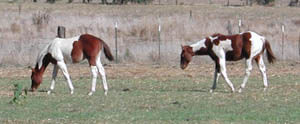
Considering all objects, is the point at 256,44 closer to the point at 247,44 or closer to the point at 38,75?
the point at 247,44

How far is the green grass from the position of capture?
46.2 ft

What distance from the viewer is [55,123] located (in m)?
13.4

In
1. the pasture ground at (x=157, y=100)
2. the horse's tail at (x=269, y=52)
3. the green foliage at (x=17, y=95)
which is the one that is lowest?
the pasture ground at (x=157, y=100)

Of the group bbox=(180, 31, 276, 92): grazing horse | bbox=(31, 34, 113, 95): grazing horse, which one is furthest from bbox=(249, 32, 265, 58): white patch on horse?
bbox=(31, 34, 113, 95): grazing horse

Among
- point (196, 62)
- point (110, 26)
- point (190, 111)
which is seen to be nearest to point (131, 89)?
point (190, 111)

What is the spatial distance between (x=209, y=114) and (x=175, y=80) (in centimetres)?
810

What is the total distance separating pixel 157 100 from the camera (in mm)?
17172

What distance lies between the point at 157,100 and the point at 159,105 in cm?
91

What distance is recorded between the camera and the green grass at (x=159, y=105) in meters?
14.1

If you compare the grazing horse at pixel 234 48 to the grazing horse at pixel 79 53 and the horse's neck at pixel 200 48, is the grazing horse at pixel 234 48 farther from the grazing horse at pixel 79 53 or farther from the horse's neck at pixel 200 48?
the grazing horse at pixel 79 53

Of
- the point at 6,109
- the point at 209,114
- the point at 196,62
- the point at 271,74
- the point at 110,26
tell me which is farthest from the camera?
the point at 110,26

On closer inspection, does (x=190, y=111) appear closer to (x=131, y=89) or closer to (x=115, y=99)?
(x=115, y=99)

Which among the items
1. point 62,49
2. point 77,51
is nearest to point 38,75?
point 62,49

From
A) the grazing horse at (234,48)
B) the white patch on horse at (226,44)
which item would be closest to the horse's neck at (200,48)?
the grazing horse at (234,48)
